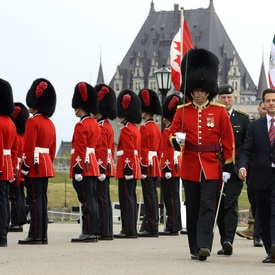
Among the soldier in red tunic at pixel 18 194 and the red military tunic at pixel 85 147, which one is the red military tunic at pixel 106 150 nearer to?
the red military tunic at pixel 85 147

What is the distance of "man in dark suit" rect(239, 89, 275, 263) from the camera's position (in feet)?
36.1

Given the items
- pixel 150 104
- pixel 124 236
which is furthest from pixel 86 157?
pixel 150 104

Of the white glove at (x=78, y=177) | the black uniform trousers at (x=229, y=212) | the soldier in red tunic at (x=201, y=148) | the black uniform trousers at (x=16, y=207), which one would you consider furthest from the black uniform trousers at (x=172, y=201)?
the soldier in red tunic at (x=201, y=148)

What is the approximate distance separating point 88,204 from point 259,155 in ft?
10.5

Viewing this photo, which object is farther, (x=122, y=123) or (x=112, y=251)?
(x=122, y=123)

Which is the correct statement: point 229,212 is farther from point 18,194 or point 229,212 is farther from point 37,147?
point 18,194

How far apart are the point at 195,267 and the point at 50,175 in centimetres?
343

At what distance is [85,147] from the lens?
1366cm

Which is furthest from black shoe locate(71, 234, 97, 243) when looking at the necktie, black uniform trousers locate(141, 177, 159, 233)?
the necktie

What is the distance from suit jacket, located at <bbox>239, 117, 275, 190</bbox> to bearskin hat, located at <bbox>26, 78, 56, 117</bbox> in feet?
9.49

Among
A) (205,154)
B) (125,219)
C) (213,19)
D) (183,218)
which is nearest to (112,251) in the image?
(205,154)

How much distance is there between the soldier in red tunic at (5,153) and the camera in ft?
41.3

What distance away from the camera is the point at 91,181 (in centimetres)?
1383

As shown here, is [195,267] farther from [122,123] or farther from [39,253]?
[122,123]
